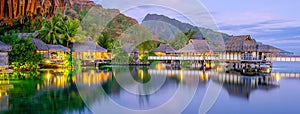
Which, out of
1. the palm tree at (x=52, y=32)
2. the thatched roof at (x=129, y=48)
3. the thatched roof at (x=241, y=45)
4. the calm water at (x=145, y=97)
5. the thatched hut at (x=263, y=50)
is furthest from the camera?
the thatched roof at (x=129, y=48)

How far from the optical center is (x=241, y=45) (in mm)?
25953

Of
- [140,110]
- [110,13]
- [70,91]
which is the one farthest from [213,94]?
[110,13]

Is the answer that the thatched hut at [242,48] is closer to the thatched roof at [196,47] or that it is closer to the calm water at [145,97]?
the thatched roof at [196,47]

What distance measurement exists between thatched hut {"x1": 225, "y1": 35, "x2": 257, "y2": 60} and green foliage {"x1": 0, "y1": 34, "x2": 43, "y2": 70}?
14821mm

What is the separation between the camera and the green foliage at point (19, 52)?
64.1 feet

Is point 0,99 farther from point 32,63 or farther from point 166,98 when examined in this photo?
point 32,63

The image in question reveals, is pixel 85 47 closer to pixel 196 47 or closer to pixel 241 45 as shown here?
pixel 196 47

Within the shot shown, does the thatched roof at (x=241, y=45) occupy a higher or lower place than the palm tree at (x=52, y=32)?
lower

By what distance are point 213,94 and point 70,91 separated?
19.6 ft

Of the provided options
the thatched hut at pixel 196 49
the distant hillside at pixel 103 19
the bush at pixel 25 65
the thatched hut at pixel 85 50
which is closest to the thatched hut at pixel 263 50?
the thatched hut at pixel 196 49

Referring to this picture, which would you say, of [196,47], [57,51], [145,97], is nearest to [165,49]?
[196,47]

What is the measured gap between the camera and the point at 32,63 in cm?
2109

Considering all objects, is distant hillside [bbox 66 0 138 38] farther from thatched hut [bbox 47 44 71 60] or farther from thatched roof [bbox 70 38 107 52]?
thatched hut [bbox 47 44 71 60]

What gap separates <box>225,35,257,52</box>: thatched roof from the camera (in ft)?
83.9
